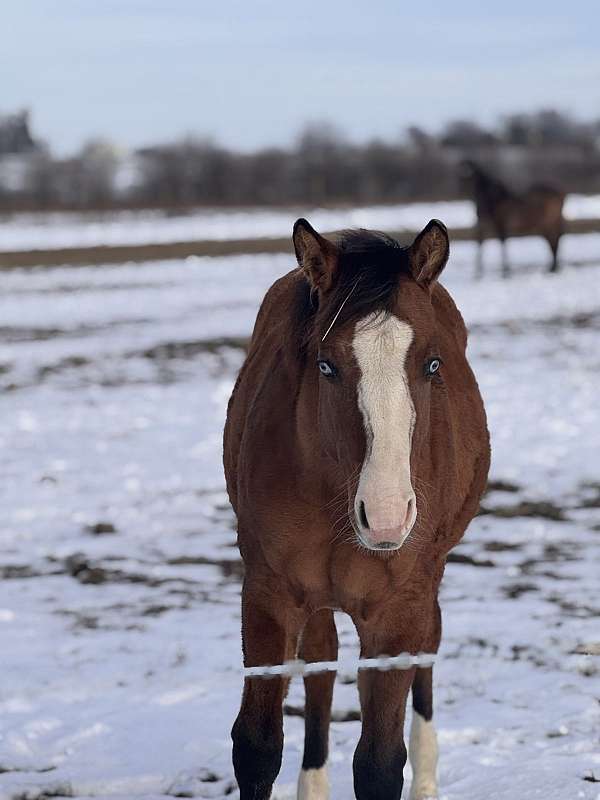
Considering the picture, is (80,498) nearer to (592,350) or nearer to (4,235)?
(592,350)

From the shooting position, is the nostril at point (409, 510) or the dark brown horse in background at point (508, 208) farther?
the dark brown horse in background at point (508, 208)

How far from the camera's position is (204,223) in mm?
35812

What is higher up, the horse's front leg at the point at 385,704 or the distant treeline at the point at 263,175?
the distant treeline at the point at 263,175

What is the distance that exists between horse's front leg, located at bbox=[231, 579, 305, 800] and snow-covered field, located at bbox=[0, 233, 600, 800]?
1.39 ft

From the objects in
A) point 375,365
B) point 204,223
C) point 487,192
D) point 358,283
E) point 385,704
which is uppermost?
point 487,192

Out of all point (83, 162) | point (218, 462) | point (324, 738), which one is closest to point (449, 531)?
point (324, 738)

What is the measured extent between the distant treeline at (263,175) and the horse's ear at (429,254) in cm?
4442

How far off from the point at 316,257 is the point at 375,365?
38 cm

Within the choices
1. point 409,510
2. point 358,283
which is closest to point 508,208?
point 358,283

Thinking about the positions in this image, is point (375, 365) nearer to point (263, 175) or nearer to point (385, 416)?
point (385, 416)

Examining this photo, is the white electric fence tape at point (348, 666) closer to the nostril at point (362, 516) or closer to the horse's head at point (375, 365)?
the horse's head at point (375, 365)

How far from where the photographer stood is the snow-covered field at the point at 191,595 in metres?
3.82

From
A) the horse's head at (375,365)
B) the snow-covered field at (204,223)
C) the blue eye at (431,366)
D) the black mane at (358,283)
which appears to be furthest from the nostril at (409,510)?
the snow-covered field at (204,223)

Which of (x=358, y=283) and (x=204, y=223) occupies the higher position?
(x=358, y=283)
